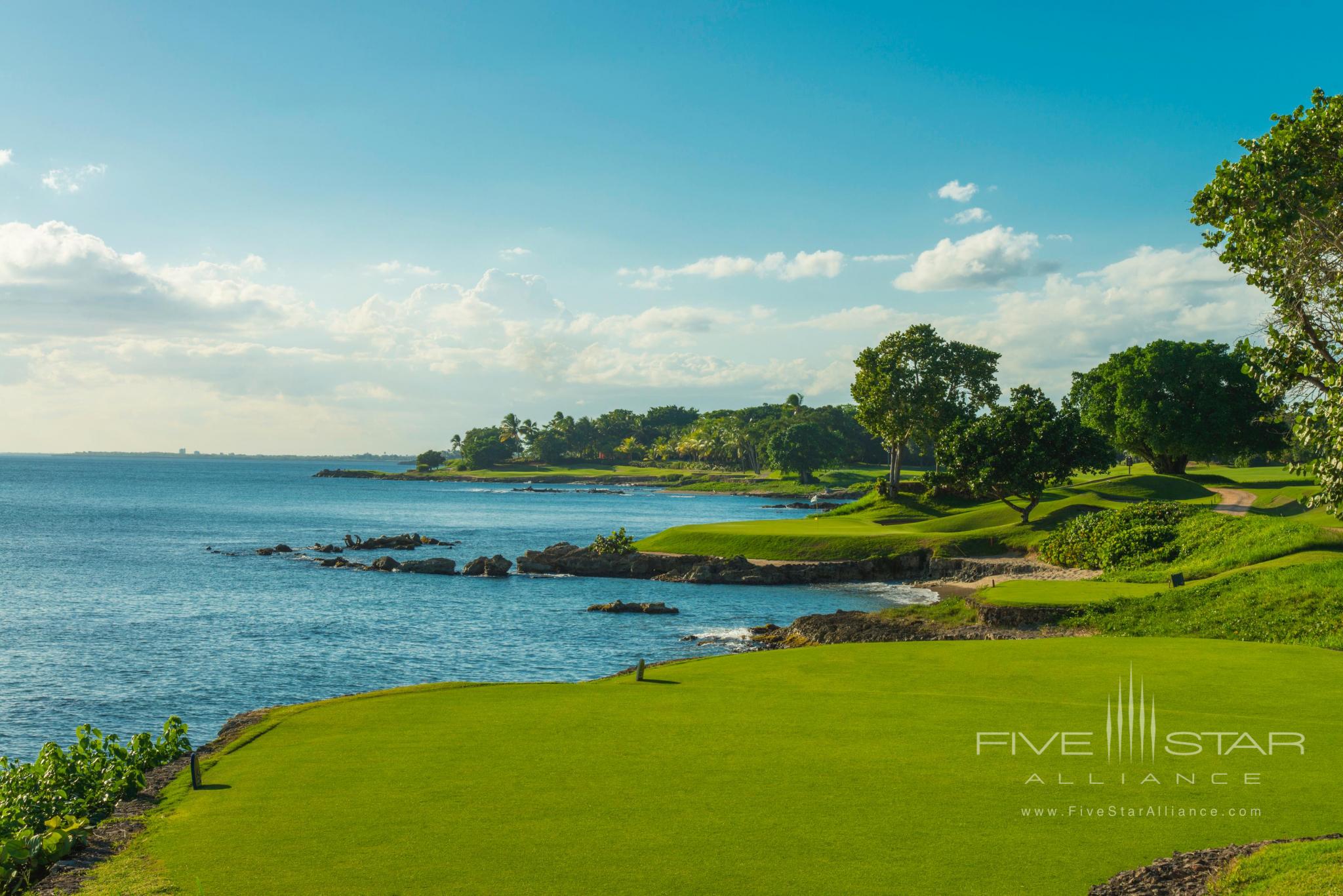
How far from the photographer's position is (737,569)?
62.2 metres

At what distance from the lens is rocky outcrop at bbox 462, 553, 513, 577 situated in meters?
65.8

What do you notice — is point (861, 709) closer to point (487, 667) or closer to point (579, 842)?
point (579, 842)

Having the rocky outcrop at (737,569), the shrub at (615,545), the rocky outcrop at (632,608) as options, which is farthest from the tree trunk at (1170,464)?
the rocky outcrop at (632,608)

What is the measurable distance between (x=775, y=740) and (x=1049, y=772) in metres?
4.49

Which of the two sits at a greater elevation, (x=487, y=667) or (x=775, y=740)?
(x=775, y=740)

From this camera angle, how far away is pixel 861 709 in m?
17.5

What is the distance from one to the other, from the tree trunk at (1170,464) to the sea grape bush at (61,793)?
314 feet

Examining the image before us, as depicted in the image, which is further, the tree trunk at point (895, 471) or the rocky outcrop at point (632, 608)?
the tree trunk at point (895, 471)

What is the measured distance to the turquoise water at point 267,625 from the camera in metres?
31.2

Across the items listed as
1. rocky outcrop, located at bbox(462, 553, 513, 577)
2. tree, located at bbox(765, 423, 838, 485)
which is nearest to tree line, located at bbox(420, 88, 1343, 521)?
rocky outcrop, located at bbox(462, 553, 513, 577)

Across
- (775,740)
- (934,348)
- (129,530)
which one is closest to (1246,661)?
(775,740)

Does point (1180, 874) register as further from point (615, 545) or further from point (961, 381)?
point (961, 381)

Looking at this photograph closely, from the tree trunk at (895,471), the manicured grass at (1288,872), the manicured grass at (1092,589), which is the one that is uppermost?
the tree trunk at (895,471)

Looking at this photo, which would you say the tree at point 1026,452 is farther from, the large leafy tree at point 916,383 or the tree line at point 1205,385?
the large leafy tree at point 916,383
